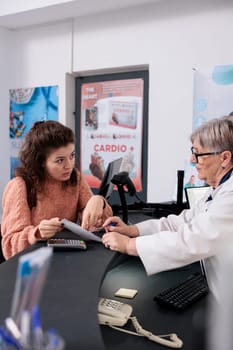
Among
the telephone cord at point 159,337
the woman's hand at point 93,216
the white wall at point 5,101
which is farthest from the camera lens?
the white wall at point 5,101

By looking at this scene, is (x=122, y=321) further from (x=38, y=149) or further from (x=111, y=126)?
(x=111, y=126)

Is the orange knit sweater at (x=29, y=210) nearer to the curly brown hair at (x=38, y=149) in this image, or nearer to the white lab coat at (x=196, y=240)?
the curly brown hair at (x=38, y=149)

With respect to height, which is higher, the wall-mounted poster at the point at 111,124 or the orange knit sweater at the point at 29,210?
the wall-mounted poster at the point at 111,124

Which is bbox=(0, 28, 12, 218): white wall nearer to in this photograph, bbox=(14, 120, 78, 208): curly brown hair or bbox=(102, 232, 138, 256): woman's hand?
bbox=(14, 120, 78, 208): curly brown hair

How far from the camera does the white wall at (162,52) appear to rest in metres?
3.07

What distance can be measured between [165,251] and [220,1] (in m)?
2.56

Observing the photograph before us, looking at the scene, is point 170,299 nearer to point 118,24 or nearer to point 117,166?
point 117,166

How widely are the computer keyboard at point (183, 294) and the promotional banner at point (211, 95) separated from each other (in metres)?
1.57

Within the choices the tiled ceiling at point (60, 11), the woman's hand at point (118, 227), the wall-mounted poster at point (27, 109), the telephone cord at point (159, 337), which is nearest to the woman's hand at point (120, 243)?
the woman's hand at point (118, 227)

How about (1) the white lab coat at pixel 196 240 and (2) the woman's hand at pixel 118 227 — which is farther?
(2) the woman's hand at pixel 118 227

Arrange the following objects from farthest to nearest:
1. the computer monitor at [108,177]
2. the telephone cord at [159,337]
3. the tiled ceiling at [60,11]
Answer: the tiled ceiling at [60,11] → the computer monitor at [108,177] → the telephone cord at [159,337]

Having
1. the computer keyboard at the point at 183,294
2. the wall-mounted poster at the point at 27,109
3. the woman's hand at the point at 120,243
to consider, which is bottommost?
the computer keyboard at the point at 183,294

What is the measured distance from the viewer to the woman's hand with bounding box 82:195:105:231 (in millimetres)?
1575

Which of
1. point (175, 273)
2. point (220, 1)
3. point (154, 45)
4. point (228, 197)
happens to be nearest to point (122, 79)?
point (154, 45)
